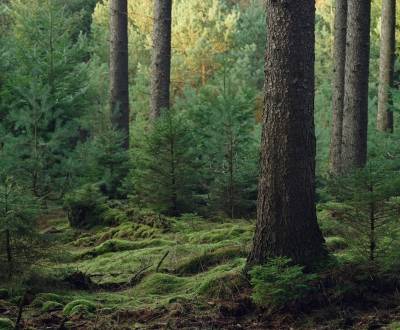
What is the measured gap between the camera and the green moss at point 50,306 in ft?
19.9

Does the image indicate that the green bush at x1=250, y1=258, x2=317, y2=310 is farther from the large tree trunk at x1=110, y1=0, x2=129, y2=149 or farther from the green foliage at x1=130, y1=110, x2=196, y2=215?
the large tree trunk at x1=110, y1=0, x2=129, y2=149

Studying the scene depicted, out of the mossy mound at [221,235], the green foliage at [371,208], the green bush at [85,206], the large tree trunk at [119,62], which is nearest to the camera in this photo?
the green foliage at [371,208]

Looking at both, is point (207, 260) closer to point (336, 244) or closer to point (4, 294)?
point (336, 244)

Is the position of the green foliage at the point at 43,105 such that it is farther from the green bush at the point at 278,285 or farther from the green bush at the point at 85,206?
the green bush at the point at 278,285

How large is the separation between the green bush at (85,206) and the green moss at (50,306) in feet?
17.5

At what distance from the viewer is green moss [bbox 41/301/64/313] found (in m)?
6.05

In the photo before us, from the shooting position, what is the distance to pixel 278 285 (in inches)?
226

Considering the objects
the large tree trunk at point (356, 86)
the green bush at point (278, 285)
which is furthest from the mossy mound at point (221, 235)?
the large tree trunk at point (356, 86)

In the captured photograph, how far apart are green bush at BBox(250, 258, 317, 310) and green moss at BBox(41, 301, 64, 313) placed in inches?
73.4

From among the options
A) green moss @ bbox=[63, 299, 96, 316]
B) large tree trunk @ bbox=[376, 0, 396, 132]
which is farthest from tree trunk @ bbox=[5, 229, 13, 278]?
large tree trunk @ bbox=[376, 0, 396, 132]

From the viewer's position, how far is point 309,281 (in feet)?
19.7

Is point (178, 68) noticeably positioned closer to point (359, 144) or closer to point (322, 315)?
point (359, 144)

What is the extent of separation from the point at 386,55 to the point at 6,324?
12.5 metres

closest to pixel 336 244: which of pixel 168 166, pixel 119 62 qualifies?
pixel 168 166
